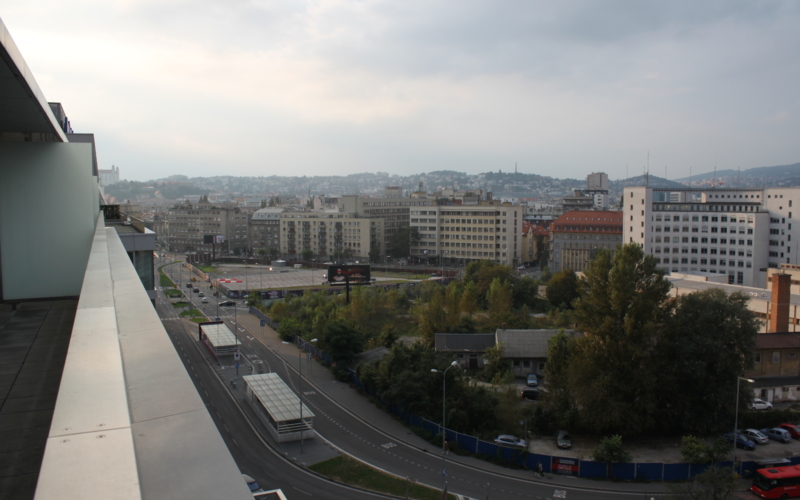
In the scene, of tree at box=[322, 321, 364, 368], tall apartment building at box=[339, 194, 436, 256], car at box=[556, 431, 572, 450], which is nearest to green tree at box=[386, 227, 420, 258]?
tall apartment building at box=[339, 194, 436, 256]

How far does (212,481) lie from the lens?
5.02 ft

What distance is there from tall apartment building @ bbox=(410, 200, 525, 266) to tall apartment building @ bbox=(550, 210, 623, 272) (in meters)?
3.89

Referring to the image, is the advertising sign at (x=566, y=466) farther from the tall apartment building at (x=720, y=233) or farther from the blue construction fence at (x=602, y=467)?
the tall apartment building at (x=720, y=233)

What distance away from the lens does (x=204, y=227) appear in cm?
6600

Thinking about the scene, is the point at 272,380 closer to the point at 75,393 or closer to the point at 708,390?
the point at 708,390

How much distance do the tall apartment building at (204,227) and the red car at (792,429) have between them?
189 feet

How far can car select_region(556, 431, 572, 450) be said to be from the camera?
14.3 metres

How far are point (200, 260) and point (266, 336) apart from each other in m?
36.8

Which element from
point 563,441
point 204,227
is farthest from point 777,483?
point 204,227

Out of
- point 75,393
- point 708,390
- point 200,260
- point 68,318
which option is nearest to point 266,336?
point 708,390

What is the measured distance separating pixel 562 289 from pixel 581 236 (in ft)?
60.5

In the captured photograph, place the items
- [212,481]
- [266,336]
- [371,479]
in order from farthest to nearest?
[266,336]
[371,479]
[212,481]

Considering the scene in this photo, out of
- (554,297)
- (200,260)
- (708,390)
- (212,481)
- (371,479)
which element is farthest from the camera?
(200,260)

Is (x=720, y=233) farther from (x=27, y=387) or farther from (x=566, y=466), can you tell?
(x=27, y=387)
